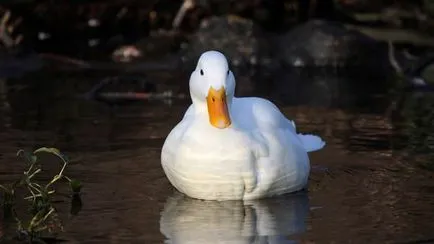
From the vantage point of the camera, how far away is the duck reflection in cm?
702

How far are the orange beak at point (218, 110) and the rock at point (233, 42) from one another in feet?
32.3

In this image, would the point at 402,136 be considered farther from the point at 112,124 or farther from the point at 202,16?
the point at 202,16

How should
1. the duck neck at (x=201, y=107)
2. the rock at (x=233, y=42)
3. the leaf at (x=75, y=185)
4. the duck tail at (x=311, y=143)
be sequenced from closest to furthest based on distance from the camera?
the duck neck at (x=201, y=107) < the leaf at (x=75, y=185) < the duck tail at (x=311, y=143) < the rock at (x=233, y=42)

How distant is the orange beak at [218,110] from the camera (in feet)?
25.5

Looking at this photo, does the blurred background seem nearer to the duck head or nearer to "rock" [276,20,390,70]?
"rock" [276,20,390,70]

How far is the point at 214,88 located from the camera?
7.91 metres

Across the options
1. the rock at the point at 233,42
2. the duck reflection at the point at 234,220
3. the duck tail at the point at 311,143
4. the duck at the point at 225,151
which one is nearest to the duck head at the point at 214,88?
the duck at the point at 225,151

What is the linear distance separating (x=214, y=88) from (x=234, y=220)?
952 mm

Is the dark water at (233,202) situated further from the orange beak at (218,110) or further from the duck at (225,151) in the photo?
the orange beak at (218,110)

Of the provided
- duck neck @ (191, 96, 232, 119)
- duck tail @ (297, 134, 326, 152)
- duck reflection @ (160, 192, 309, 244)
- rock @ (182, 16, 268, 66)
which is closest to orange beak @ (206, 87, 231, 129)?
duck neck @ (191, 96, 232, 119)

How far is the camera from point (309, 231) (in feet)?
23.4

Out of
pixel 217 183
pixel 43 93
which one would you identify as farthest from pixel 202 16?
pixel 217 183

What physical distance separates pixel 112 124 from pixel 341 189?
406cm

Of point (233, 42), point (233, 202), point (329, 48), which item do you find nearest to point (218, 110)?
point (233, 202)
